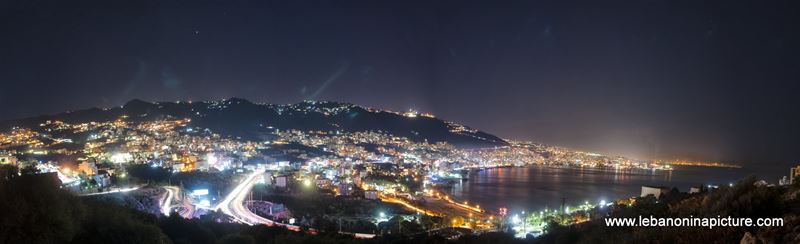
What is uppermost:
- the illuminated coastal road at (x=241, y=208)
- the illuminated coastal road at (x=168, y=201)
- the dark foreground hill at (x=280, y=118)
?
the dark foreground hill at (x=280, y=118)

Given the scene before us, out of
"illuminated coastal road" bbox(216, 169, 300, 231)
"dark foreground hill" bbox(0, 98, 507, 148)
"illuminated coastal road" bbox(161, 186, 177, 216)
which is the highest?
"dark foreground hill" bbox(0, 98, 507, 148)

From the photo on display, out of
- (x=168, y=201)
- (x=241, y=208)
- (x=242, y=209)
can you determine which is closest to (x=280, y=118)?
(x=241, y=208)

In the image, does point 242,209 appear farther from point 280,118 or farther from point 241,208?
point 280,118

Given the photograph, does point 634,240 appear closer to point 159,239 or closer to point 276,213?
point 159,239

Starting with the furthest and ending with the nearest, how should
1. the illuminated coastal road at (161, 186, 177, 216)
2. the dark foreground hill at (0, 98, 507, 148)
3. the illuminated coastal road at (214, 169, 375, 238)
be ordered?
the dark foreground hill at (0, 98, 507, 148), the illuminated coastal road at (161, 186, 177, 216), the illuminated coastal road at (214, 169, 375, 238)

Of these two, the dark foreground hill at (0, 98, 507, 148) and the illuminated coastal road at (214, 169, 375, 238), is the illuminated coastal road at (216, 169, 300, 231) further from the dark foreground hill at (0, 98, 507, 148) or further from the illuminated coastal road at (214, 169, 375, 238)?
the dark foreground hill at (0, 98, 507, 148)

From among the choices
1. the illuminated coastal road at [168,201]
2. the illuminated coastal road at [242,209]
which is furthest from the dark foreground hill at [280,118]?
the illuminated coastal road at [168,201]

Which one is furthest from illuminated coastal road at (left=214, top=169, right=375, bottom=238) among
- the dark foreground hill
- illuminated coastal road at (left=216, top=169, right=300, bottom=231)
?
the dark foreground hill

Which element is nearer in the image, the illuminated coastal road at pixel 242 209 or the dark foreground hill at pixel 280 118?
the illuminated coastal road at pixel 242 209

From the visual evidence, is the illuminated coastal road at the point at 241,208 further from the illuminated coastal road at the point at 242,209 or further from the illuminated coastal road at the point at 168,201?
the illuminated coastal road at the point at 168,201
